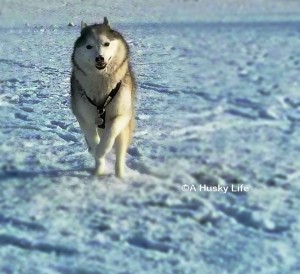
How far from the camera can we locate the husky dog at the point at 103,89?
3.35 m

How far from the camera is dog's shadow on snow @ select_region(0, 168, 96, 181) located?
3509mm

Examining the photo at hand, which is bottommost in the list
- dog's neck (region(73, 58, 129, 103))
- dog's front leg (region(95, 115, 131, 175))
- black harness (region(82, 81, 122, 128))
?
dog's front leg (region(95, 115, 131, 175))

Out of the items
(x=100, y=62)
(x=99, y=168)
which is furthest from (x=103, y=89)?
(x=99, y=168)

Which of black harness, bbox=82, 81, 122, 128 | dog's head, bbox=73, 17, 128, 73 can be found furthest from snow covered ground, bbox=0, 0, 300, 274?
dog's head, bbox=73, 17, 128, 73

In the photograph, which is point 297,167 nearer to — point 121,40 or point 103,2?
point 121,40

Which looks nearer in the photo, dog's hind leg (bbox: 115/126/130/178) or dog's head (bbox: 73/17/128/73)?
dog's head (bbox: 73/17/128/73)

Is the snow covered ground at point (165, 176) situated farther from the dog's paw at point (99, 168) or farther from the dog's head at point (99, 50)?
the dog's head at point (99, 50)

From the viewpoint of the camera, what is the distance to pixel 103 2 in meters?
14.6

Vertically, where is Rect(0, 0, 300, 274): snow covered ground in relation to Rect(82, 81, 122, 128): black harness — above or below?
below

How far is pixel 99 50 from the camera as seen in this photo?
131 inches

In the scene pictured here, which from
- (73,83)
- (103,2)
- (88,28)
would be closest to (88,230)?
(73,83)

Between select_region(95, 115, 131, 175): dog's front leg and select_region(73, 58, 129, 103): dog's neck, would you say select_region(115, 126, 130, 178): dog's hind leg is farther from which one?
select_region(73, 58, 129, 103): dog's neck

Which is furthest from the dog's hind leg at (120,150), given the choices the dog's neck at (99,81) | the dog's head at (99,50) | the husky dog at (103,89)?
the dog's head at (99,50)

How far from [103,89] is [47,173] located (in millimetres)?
623
